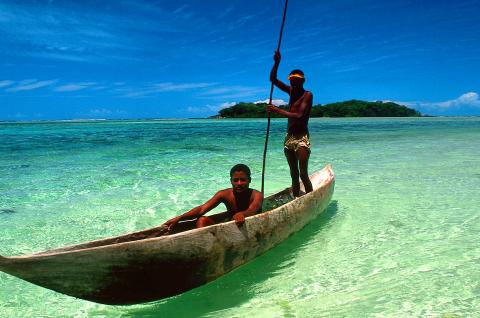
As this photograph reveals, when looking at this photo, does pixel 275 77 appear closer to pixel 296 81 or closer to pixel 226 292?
pixel 296 81

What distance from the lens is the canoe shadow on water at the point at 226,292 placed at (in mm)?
3609

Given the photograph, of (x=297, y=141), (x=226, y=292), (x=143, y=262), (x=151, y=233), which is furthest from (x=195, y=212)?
(x=297, y=141)

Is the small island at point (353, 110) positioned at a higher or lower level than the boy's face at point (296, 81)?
higher

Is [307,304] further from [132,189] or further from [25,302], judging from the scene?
[132,189]

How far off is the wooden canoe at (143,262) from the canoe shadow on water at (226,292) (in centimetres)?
24

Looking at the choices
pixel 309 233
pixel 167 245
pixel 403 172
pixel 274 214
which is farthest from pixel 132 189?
pixel 403 172

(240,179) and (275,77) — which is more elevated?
(275,77)

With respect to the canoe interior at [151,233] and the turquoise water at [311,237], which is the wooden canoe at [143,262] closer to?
the canoe interior at [151,233]

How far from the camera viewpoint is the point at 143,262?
3084mm

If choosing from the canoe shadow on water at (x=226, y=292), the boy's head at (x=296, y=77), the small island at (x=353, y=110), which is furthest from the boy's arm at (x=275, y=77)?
the small island at (x=353, y=110)

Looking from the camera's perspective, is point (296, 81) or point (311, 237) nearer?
point (311, 237)

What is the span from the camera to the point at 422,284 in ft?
13.1

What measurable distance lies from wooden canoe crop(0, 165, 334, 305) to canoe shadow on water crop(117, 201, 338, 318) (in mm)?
242

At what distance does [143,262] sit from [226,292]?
1172 mm
